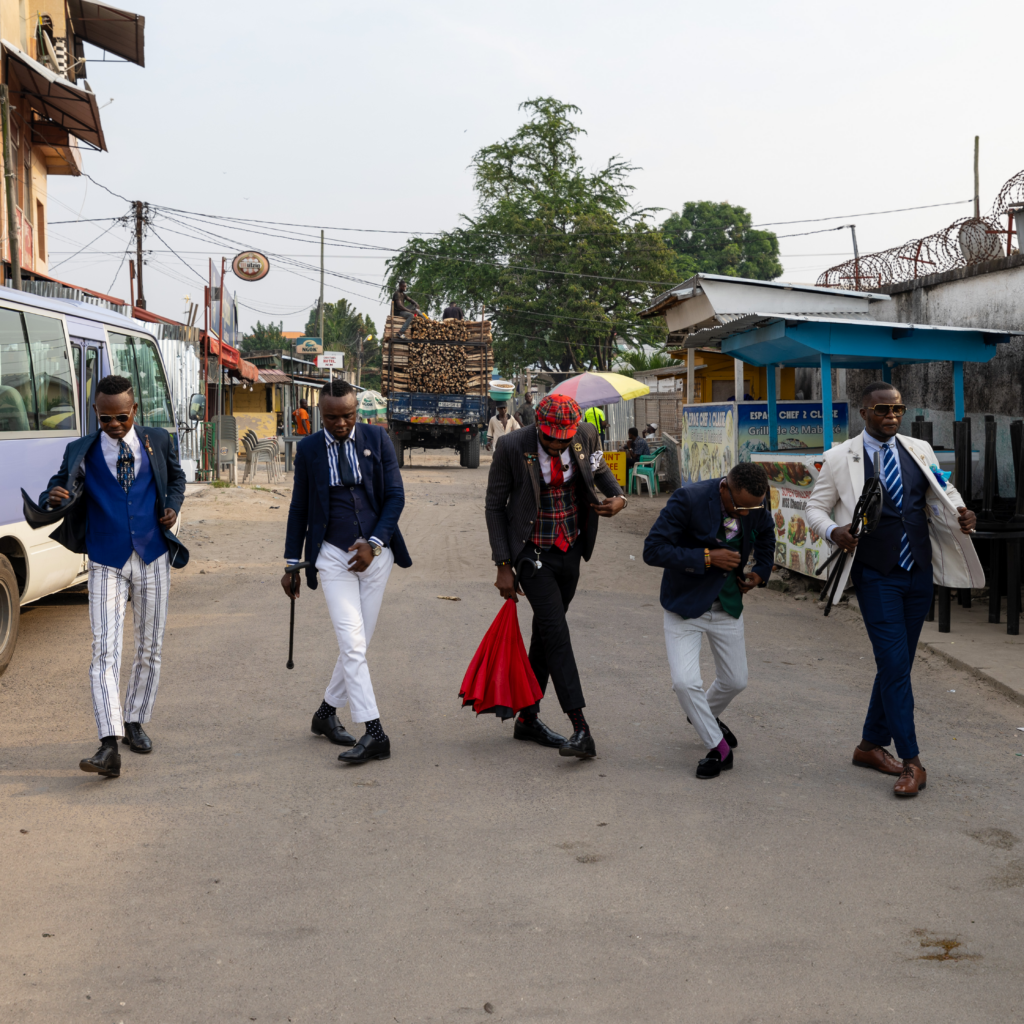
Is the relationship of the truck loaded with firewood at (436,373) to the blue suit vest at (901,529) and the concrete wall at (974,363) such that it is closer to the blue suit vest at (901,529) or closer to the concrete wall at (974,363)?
the concrete wall at (974,363)

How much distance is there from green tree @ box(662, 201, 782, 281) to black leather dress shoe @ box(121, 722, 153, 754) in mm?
59558

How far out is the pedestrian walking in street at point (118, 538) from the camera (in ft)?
16.0

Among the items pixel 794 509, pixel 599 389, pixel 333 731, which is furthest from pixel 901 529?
pixel 599 389

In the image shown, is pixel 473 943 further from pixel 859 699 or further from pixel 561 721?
pixel 859 699

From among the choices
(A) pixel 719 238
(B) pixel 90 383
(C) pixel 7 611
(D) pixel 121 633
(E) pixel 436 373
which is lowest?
(C) pixel 7 611

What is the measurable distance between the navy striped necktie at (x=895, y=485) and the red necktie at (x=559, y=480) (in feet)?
4.78

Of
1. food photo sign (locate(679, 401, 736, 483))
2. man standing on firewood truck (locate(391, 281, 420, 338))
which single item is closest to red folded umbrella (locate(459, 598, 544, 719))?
food photo sign (locate(679, 401, 736, 483))

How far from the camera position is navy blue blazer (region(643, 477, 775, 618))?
4.85 m

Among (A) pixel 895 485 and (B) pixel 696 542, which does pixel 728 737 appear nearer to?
(B) pixel 696 542

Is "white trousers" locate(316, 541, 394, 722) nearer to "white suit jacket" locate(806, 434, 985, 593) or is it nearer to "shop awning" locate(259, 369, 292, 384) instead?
"white suit jacket" locate(806, 434, 985, 593)

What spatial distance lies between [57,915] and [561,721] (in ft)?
9.66

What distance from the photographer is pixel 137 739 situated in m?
5.22

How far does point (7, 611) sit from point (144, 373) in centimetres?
353

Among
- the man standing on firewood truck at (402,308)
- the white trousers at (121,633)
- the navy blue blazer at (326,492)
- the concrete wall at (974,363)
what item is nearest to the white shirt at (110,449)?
the white trousers at (121,633)
